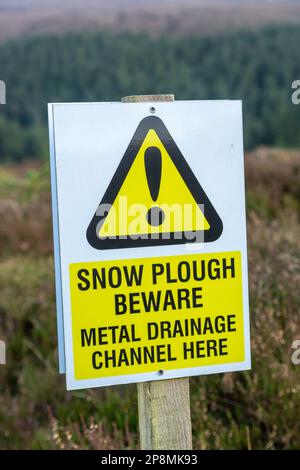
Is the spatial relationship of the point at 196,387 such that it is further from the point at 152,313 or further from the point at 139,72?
the point at 139,72

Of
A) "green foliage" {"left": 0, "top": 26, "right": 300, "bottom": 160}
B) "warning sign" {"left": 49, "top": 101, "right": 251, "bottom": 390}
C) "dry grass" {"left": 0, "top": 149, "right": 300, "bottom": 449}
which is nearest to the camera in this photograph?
"warning sign" {"left": 49, "top": 101, "right": 251, "bottom": 390}

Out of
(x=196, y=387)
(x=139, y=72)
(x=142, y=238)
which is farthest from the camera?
(x=139, y=72)

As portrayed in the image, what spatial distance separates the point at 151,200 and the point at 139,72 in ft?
122

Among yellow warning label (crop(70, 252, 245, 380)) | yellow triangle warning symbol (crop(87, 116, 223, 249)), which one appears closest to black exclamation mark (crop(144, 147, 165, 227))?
yellow triangle warning symbol (crop(87, 116, 223, 249))

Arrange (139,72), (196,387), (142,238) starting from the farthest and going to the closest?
(139,72), (196,387), (142,238)

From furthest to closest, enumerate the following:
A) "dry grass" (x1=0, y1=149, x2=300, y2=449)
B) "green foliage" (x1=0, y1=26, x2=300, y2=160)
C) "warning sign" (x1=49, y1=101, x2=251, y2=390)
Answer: "green foliage" (x1=0, y1=26, x2=300, y2=160) < "dry grass" (x1=0, y1=149, x2=300, y2=449) < "warning sign" (x1=49, y1=101, x2=251, y2=390)

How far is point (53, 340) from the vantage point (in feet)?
15.6

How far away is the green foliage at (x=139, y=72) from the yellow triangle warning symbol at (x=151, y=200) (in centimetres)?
2896

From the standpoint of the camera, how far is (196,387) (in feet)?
11.3

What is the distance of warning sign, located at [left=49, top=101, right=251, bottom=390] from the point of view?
1893 millimetres

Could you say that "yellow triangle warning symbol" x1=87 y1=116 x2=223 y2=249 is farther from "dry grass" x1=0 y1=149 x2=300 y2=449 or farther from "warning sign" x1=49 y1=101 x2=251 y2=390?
"dry grass" x1=0 y1=149 x2=300 y2=449

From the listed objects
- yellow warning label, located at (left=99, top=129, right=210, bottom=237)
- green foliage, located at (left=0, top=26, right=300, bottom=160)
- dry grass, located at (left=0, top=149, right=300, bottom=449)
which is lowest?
dry grass, located at (left=0, top=149, right=300, bottom=449)

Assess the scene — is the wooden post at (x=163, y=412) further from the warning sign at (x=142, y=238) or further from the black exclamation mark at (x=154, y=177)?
the black exclamation mark at (x=154, y=177)

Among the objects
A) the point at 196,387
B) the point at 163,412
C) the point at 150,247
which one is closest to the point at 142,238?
the point at 150,247
